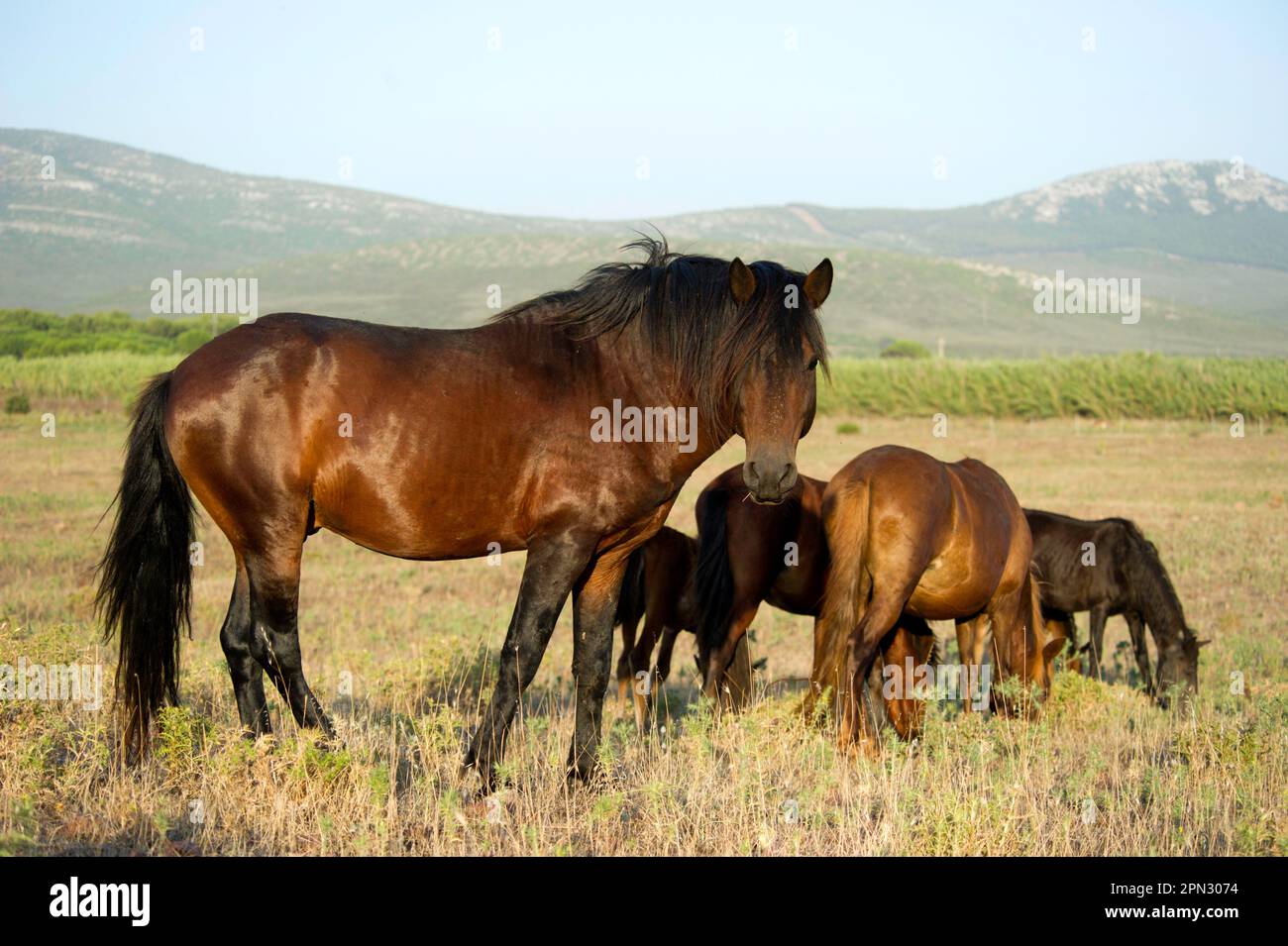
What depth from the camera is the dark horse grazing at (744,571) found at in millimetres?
7523

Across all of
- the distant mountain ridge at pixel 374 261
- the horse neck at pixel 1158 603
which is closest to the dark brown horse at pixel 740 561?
the horse neck at pixel 1158 603

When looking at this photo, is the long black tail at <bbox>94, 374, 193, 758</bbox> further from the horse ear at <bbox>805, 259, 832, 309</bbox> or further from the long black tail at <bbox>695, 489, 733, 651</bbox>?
the long black tail at <bbox>695, 489, 733, 651</bbox>

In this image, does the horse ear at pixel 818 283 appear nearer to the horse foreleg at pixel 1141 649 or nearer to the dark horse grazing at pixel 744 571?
the dark horse grazing at pixel 744 571

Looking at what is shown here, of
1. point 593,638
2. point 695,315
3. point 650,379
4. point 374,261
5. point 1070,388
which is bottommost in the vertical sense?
point 593,638

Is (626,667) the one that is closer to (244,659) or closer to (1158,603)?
(244,659)

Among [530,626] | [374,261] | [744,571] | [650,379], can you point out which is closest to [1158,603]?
[744,571]

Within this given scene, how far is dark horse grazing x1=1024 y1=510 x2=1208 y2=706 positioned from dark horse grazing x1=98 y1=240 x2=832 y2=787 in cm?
568

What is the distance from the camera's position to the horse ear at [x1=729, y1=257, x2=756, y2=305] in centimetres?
486

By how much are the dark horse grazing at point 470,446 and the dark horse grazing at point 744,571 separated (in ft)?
7.38

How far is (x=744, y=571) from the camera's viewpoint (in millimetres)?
7656

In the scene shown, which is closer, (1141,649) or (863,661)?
(863,661)

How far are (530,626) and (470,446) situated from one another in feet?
2.81

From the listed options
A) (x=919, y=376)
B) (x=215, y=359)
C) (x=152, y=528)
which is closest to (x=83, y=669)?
(x=152, y=528)
